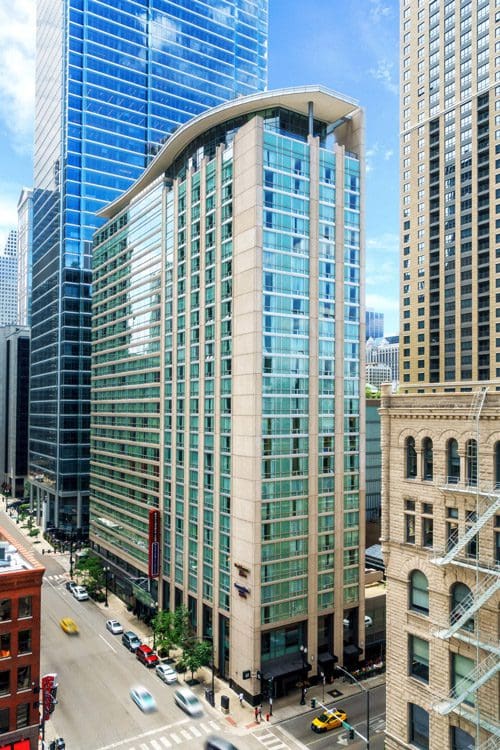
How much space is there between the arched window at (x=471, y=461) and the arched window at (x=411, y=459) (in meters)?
3.67

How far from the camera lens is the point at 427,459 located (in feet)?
101

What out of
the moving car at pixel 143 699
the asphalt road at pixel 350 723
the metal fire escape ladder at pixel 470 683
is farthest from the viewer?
the moving car at pixel 143 699

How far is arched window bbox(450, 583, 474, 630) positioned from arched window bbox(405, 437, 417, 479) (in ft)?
20.1

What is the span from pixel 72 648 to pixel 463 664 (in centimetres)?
4859

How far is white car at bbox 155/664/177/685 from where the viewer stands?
53.7 metres

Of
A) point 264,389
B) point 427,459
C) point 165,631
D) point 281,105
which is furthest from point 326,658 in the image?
point 281,105

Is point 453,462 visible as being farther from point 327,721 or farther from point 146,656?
point 146,656

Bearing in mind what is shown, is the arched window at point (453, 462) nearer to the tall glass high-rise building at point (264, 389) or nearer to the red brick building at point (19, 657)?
the tall glass high-rise building at point (264, 389)

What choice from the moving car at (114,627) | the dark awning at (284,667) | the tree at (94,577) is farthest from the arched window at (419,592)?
the tree at (94,577)

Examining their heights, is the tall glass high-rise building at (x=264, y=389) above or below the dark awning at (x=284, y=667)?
above

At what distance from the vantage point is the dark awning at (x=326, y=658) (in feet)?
179

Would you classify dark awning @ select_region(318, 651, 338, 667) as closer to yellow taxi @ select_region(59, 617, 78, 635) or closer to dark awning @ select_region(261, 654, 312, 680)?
dark awning @ select_region(261, 654, 312, 680)

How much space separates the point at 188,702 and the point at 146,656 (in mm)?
10518

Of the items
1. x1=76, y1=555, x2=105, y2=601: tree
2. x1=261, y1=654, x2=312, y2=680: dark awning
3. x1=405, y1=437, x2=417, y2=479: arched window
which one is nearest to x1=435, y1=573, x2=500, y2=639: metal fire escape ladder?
x1=405, y1=437, x2=417, y2=479: arched window
